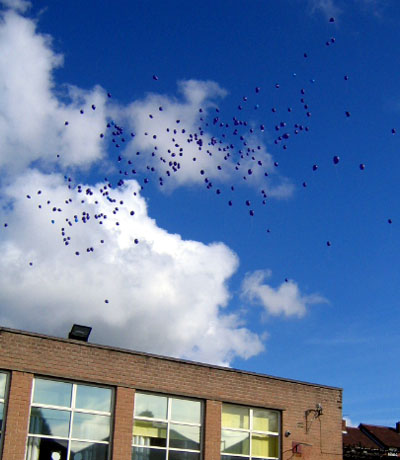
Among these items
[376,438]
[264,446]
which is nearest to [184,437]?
[264,446]

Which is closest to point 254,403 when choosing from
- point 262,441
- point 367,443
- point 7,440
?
point 262,441

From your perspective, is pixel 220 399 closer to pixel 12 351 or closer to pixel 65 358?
pixel 65 358

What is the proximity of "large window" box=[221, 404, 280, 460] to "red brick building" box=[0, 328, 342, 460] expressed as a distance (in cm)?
3

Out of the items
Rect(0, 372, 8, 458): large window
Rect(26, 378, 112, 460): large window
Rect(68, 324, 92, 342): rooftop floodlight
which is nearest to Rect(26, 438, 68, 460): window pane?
Rect(26, 378, 112, 460): large window

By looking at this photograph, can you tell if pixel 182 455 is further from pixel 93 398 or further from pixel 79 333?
pixel 79 333

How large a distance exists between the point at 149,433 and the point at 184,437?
1078mm

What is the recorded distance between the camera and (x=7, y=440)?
16922 millimetres

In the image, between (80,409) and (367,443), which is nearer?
(80,409)

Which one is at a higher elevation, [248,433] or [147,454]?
[248,433]

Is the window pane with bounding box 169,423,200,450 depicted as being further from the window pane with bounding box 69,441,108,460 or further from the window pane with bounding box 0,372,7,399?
the window pane with bounding box 0,372,7,399

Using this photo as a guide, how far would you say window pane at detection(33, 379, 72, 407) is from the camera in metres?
17.8

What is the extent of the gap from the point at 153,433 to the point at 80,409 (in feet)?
7.35

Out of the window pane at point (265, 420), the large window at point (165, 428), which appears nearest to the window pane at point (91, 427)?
the large window at point (165, 428)

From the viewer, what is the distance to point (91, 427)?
18312 millimetres
